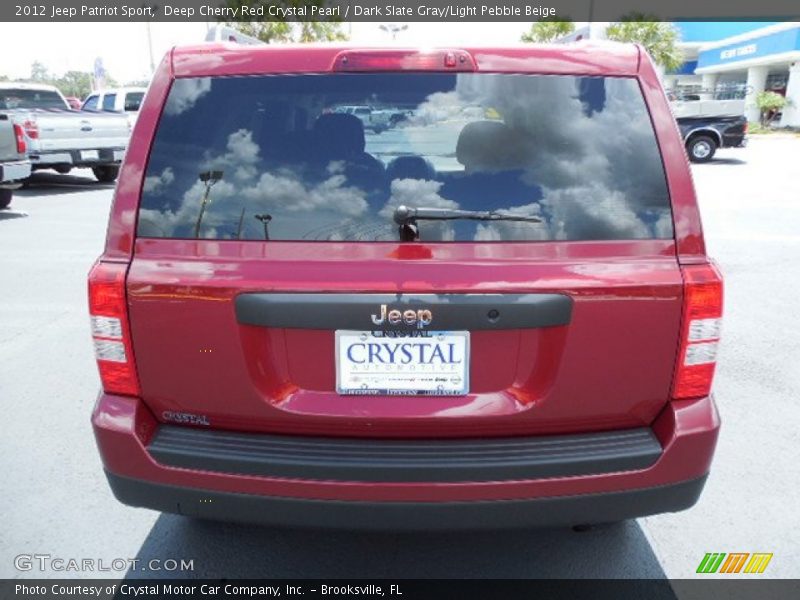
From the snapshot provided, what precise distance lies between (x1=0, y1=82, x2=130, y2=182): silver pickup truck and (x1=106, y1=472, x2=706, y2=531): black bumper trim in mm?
11964

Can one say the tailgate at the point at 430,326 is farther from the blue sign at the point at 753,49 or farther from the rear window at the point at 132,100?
the blue sign at the point at 753,49

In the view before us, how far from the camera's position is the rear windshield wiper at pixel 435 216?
206cm

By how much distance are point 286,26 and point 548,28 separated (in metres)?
14.7

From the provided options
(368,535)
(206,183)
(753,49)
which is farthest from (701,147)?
(753,49)

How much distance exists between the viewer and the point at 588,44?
222cm

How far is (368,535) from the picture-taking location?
113 inches

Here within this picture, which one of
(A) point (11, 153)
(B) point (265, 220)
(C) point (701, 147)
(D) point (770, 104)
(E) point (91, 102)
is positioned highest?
(B) point (265, 220)

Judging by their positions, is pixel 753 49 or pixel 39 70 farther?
pixel 39 70

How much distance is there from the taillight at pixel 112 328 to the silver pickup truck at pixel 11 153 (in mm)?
10041

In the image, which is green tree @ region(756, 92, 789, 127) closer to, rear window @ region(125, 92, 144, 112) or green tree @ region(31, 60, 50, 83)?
rear window @ region(125, 92, 144, 112)

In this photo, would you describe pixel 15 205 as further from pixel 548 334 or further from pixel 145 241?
pixel 548 334

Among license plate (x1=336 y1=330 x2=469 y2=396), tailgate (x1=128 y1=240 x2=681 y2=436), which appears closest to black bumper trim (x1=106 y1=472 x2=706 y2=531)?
tailgate (x1=128 y1=240 x2=681 y2=436)

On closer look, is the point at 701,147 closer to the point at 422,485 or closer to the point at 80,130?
the point at 80,130

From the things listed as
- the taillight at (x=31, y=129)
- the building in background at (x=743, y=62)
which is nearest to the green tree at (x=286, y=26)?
the building in background at (x=743, y=62)
